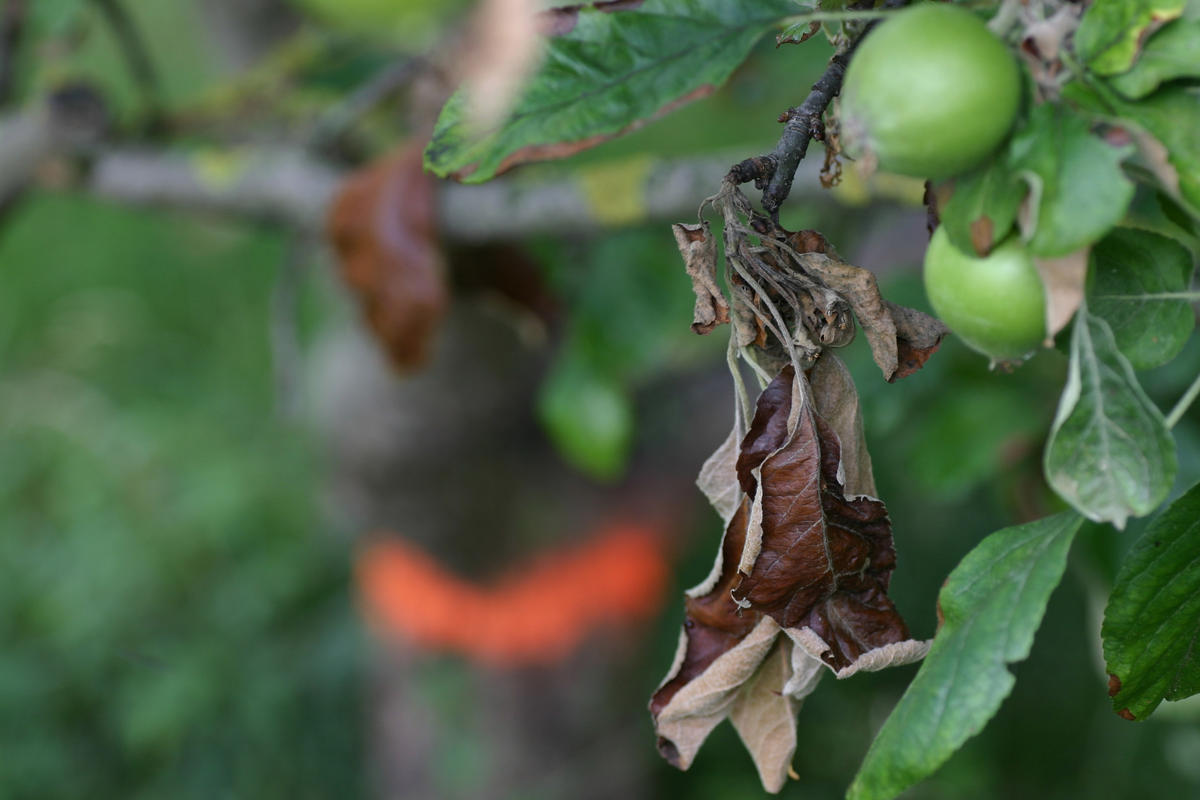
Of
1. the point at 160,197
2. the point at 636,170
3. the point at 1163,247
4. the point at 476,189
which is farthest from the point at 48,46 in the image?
the point at 1163,247

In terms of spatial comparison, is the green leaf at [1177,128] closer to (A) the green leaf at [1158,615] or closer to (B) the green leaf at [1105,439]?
(B) the green leaf at [1105,439]

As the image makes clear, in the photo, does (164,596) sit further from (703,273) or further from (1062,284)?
(1062,284)

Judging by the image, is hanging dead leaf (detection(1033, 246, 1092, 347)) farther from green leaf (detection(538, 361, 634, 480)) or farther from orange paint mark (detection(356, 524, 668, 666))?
orange paint mark (detection(356, 524, 668, 666))

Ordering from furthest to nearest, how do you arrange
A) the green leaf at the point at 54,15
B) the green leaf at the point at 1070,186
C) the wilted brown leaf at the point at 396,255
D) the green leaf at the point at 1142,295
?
the green leaf at the point at 54,15 < the wilted brown leaf at the point at 396,255 < the green leaf at the point at 1142,295 < the green leaf at the point at 1070,186

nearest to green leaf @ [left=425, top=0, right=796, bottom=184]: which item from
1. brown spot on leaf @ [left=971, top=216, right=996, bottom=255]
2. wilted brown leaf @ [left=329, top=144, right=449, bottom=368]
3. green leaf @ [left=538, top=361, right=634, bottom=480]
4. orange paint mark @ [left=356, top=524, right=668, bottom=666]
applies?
brown spot on leaf @ [left=971, top=216, right=996, bottom=255]

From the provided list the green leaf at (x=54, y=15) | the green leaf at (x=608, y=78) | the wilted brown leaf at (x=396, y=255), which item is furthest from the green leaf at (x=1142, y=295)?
the green leaf at (x=54, y=15)
